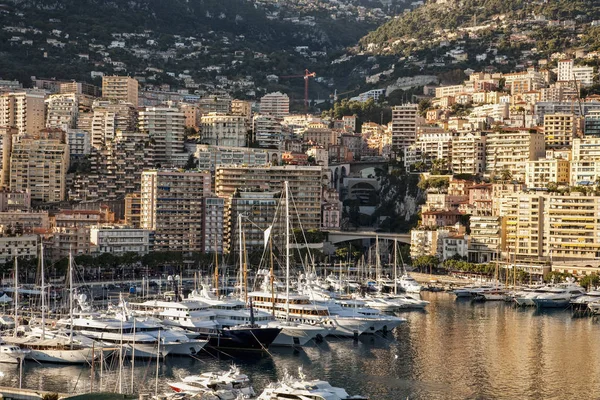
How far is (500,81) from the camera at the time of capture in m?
146

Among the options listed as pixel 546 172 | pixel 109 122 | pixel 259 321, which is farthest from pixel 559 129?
pixel 259 321

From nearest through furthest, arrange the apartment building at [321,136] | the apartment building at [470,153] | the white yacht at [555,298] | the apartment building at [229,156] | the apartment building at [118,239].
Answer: the white yacht at [555,298]
the apartment building at [118,239]
the apartment building at [229,156]
the apartment building at [470,153]
the apartment building at [321,136]

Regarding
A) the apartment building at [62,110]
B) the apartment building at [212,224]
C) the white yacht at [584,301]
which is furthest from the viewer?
the apartment building at [62,110]

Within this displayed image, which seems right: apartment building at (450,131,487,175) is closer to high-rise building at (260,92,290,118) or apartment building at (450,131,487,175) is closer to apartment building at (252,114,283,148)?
apartment building at (252,114,283,148)

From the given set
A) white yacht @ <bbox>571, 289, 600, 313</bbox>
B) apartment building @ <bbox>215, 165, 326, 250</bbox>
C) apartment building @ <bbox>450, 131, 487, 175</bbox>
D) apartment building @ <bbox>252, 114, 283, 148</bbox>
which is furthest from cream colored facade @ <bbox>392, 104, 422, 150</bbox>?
white yacht @ <bbox>571, 289, 600, 313</bbox>

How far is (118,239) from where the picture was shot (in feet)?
319

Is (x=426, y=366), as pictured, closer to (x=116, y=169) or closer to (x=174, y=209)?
(x=174, y=209)

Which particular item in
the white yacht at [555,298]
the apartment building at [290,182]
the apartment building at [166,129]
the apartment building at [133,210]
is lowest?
the white yacht at [555,298]

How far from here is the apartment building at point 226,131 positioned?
127688 millimetres

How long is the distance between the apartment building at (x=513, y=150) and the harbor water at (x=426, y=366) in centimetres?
4416

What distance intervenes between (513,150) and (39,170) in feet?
144

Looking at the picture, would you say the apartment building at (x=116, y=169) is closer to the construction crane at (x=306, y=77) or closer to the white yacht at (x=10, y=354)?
the construction crane at (x=306, y=77)

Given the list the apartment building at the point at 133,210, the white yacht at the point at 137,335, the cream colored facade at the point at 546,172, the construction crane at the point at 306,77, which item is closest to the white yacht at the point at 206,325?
the white yacht at the point at 137,335

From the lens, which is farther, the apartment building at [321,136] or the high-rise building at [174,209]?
the apartment building at [321,136]
